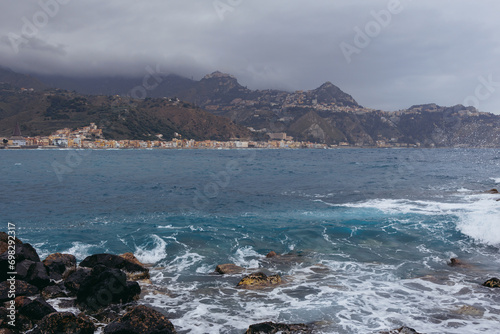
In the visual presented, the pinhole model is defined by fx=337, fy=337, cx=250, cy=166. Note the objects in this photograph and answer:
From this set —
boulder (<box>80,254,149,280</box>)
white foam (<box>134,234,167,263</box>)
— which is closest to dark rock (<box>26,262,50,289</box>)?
boulder (<box>80,254,149,280</box>)

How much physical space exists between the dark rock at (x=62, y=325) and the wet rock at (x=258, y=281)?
5082 mm

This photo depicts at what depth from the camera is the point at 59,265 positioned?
12523 mm

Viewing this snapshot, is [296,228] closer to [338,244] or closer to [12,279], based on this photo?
[338,244]

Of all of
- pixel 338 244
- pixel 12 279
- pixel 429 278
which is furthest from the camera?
pixel 338 244

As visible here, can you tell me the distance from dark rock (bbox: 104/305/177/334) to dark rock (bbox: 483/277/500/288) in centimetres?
1051

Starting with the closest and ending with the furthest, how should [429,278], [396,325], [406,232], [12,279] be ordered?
[396,325]
[12,279]
[429,278]
[406,232]

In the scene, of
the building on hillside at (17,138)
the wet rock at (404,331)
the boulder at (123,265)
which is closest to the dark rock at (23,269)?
the boulder at (123,265)

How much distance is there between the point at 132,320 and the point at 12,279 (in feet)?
16.4

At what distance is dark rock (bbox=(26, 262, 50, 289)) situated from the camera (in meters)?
10.8

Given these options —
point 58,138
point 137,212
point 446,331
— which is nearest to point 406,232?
point 446,331

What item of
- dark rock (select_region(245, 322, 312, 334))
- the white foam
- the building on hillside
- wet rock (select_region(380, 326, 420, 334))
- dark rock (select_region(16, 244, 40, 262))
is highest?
the building on hillside

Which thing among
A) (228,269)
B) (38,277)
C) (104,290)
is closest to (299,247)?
(228,269)

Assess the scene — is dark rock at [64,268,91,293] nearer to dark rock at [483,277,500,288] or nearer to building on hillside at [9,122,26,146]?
dark rock at [483,277,500,288]

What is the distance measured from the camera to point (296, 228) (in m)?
19.8
